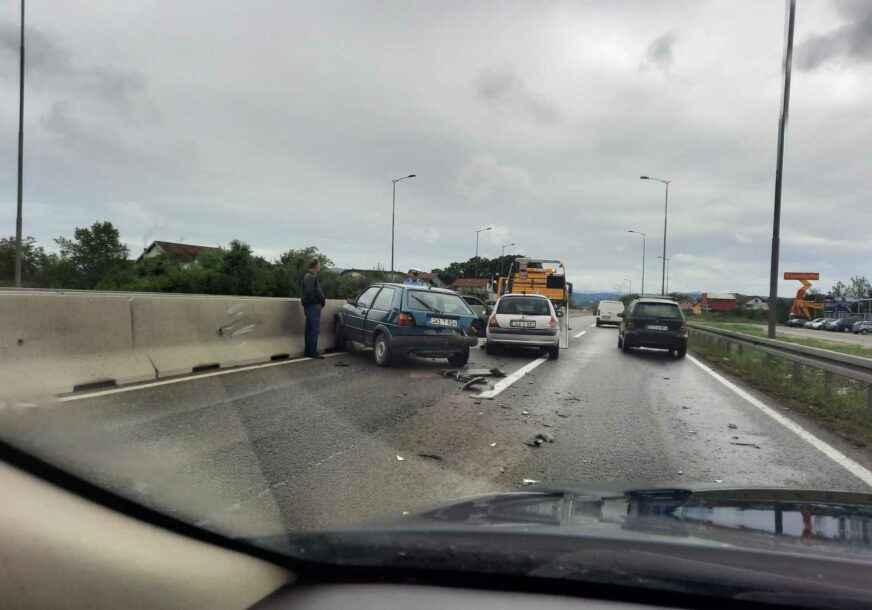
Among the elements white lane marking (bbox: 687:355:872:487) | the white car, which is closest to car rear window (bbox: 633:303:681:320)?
the white car

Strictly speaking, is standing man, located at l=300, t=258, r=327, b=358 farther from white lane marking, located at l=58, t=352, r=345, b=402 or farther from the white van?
the white van

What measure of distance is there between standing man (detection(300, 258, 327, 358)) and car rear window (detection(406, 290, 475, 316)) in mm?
1840

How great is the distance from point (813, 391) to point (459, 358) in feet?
20.0

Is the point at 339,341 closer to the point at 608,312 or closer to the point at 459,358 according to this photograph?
the point at 459,358

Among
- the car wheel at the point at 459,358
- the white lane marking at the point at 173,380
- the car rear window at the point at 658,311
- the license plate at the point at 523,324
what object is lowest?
the white lane marking at the point at 173,380

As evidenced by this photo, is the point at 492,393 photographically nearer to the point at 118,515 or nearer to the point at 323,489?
the point at 323,489

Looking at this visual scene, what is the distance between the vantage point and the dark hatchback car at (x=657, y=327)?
1611 centimetres

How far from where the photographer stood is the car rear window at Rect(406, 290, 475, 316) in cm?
1132

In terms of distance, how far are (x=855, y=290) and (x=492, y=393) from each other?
125227 millimetres

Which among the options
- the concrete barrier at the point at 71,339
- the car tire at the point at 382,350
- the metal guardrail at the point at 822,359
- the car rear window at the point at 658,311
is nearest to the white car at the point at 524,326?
the car rear window at the point at 658,311

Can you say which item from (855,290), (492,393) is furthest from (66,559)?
(855,290)

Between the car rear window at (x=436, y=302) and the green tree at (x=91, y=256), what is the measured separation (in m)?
27.9

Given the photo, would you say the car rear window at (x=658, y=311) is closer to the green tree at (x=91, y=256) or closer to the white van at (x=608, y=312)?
the white van at (x=608, y=312)

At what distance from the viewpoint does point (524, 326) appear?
14.1m
